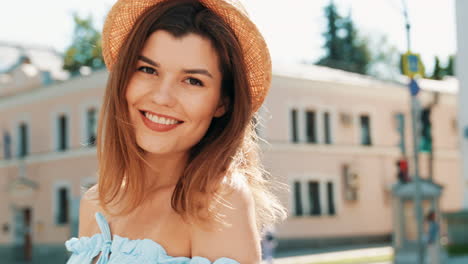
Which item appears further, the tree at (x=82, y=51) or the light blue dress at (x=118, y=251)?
the tree at (x=82, y=51)

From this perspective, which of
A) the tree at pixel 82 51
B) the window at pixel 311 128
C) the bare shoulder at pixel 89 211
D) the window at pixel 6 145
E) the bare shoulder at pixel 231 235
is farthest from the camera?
the tree at pixel 82 51

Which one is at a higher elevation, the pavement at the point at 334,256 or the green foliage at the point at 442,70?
the green foliage at the point at 442,70

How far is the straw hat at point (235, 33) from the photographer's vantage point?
6.50ft

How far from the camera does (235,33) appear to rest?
2.00m

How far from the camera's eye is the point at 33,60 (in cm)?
3897

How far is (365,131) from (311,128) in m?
3.23

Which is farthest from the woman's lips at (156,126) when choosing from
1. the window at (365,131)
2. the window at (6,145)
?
the window at (6,145)

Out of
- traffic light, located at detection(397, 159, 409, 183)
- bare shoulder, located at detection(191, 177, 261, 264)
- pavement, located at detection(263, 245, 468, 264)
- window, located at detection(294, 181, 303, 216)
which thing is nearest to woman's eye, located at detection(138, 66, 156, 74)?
bare shoulder, located at detection(191, 177, 261, 264)

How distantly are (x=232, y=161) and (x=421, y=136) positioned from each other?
13313 mm

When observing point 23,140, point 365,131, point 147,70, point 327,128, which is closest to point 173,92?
point 147,70

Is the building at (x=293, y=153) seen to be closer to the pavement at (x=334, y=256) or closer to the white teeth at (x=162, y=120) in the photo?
the pavement at (x=334, y=256)

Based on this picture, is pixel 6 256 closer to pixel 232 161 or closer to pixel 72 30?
pixel 72 30

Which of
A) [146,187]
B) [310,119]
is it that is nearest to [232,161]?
[146,187]

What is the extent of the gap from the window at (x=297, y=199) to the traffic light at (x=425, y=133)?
12886mm
